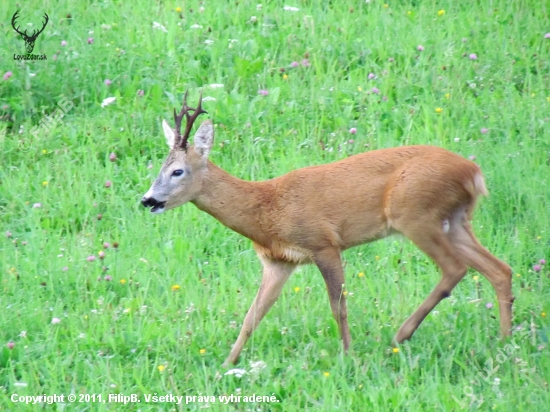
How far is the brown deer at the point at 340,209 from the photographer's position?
6363 millimetres

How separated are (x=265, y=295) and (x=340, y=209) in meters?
0.75

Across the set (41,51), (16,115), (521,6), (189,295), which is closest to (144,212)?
(189,295)

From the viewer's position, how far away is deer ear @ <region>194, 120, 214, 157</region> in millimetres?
6680

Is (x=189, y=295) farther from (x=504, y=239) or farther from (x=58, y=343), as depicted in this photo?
(x=504, y=239)

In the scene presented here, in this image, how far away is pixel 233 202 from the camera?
6691 mm

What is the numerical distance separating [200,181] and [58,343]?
1412 millimetres

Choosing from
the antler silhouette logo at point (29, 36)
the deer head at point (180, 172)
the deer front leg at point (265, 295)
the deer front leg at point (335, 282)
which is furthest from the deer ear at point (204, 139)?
the antler silhouette logo at point (29, 36)

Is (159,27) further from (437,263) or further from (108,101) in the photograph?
(437,263)

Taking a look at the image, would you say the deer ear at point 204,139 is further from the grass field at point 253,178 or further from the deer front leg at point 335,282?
the deer front leg at point 335,282

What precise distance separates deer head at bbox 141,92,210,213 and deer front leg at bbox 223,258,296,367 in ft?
2.31

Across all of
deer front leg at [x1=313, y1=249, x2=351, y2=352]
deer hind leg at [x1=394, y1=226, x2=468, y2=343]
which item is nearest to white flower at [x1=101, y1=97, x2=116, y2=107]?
deer front leg at [x1=313, y1=249, x2=351, y2=352]

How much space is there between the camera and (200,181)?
6.67 metres

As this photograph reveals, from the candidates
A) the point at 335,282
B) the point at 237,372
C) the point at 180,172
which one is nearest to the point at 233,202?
the point at 180,172

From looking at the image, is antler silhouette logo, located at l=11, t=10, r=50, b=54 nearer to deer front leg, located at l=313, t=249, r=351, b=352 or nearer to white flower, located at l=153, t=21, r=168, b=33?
white flower, located at l=153, t=21, r=168, b=33
